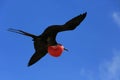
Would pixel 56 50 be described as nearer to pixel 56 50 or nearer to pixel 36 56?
pixel 56 50

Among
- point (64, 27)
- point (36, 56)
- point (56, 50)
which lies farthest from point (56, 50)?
point (36, 56)

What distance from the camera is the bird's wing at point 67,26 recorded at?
14.4 meters

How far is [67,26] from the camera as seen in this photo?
1455 cm

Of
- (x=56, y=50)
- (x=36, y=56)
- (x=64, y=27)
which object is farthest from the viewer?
(x=36, y=56)

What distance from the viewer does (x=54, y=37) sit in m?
15.2

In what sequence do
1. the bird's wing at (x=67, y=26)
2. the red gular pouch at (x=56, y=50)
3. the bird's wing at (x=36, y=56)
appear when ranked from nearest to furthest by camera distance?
the red gular pouch at (x=56, y=50) < the bird's wing at (x=67, y=26) < the bird's wing at (x=36, y=56)

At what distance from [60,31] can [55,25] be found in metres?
0.47

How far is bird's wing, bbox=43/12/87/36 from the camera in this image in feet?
47.1

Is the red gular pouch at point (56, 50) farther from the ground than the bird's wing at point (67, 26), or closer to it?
closer to it

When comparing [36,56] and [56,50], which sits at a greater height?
[36,56]

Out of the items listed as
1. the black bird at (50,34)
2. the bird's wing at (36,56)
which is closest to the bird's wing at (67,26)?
the black bird at (50,34)

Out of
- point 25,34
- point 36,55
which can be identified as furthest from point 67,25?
point 36,55

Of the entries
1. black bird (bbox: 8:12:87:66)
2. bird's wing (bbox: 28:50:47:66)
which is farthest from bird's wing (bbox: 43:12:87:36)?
bird's wing (bbox: 28:50:47:66)

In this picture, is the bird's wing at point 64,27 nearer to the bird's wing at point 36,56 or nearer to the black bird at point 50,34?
the black bird at point 50,34
